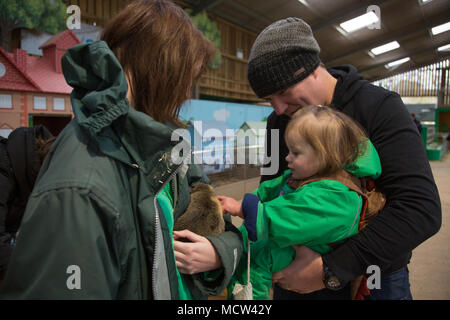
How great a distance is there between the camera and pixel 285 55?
112 cm

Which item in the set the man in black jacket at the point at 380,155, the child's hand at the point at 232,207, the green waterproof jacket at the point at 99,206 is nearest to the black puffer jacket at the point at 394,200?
the man in black jacket at the point at 380,155

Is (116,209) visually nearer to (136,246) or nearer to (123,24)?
(136,246)

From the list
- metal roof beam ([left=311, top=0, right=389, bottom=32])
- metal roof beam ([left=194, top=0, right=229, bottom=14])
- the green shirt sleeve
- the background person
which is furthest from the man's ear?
metal roof beam ([left=311, top=0, right=389, bottom=32])

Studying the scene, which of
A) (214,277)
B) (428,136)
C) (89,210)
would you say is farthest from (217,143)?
(428,136)

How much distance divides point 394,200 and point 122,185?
0.84 metres

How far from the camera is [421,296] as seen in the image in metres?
2.36

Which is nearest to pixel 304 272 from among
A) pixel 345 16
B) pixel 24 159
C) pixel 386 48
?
pixel 24 159

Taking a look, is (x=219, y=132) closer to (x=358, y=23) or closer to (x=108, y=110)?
(x=108, y=110)

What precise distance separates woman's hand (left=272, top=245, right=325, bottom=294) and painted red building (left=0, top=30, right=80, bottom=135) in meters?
3.95

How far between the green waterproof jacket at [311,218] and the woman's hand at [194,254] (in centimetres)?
20

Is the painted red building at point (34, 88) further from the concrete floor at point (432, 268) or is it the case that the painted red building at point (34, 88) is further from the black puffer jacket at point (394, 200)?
the black puffer jacket at point (394, 200)

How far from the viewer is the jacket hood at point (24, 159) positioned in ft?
5.22

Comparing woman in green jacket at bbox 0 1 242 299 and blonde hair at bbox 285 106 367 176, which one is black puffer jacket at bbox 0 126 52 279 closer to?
woman in green jacket at bbox 0 1 242 299

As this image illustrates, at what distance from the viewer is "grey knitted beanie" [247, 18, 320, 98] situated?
112 cm
